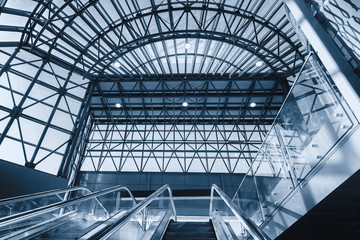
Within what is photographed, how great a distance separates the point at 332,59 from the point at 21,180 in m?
14.9

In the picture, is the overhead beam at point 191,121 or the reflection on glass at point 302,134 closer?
the reflection on glass at point 302,134

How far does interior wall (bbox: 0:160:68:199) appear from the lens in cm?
1109

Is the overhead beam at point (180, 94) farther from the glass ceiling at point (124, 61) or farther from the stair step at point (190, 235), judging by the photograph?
the stair step at point (190, 235)

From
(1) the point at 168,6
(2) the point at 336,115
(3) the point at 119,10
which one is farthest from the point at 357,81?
(3) the point at 119,10

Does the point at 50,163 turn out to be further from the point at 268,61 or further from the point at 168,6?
the point at 268,61

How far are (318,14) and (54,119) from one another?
17.4 metres

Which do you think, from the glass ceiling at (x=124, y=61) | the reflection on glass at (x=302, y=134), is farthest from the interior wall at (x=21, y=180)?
the reflection on glass at (x=302, y=134)

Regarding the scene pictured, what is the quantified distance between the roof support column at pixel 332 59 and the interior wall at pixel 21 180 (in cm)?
1453

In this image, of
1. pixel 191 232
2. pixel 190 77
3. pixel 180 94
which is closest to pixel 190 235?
pixel 191 232

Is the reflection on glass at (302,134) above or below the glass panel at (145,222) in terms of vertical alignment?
above

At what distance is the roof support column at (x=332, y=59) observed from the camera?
254 centimetres

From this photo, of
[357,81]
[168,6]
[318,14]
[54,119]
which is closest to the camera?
[357,81]

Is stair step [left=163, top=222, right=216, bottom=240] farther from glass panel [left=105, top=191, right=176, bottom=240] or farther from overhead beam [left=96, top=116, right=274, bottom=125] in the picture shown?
overhead beam [left=96, top=116, right=274, bottom=125]

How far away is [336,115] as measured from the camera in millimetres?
2963
